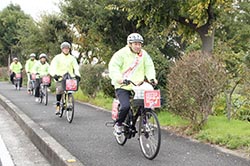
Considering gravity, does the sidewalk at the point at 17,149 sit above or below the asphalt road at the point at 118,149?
below

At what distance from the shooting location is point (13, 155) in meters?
7.18

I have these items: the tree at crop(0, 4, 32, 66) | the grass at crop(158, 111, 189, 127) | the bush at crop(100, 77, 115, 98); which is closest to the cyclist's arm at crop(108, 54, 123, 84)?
the grass at crop(158, 111, 189, 127)

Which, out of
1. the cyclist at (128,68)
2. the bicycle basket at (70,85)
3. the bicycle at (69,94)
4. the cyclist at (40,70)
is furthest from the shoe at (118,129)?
the cyclist at (40,70)

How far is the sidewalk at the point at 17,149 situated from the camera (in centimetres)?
668

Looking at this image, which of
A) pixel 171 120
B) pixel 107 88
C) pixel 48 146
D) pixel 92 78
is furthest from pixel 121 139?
pixel 92 78

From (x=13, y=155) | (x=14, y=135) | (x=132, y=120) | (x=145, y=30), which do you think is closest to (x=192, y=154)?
(x=132, y=120)

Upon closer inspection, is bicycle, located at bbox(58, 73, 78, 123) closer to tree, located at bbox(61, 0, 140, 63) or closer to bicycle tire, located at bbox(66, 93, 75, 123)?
bicycle tire, located at bbox(66, 93, 75, 123)

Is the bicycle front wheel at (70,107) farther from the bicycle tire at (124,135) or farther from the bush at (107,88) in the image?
the bicycle tire at (124,135)

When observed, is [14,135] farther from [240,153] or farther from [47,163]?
[240,153]

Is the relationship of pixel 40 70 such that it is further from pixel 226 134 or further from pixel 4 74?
pixel 4 74

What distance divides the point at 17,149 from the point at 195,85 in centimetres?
349

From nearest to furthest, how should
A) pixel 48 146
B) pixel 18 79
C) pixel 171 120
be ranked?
pixel 48 146 → pixel 171 120 → pixel 18 79

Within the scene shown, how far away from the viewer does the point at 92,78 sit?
1455cm

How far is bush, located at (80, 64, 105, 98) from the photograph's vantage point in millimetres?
14477
